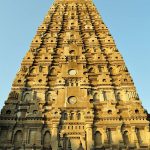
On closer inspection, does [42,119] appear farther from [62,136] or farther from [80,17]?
[80,17]

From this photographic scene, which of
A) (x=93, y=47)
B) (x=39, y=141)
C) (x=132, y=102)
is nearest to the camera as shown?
(x=39, y=141)

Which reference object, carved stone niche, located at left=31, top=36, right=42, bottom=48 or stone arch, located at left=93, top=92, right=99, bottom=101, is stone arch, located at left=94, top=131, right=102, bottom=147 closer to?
stone arch, located at left=93, top=92, right=99, bottom=101

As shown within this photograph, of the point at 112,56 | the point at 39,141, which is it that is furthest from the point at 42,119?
the point at 112,56

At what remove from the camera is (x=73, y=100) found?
22781 mm

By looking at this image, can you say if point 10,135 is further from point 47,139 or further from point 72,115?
point 72,115

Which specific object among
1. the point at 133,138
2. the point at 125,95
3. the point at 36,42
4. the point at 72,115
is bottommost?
the point at 133,138

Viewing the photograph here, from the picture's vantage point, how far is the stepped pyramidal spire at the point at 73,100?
2053 cm

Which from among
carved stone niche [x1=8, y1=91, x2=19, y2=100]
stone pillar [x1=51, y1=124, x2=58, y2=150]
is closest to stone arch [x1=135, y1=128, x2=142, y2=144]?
stone pillar [x1=51, y1=124, x2=58, y2=150]

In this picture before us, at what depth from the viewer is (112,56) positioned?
26969 mm

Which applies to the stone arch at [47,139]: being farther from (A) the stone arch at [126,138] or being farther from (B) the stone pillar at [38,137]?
(A) the stone arch at [126,138]

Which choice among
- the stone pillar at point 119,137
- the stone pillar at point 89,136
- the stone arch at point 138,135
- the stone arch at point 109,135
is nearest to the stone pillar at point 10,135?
the stone pillar at point 89,136

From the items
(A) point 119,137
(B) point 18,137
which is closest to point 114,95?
(A) point 119,137

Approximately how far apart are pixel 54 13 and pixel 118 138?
61.4 ft

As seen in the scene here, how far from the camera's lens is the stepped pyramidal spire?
67.4ft
